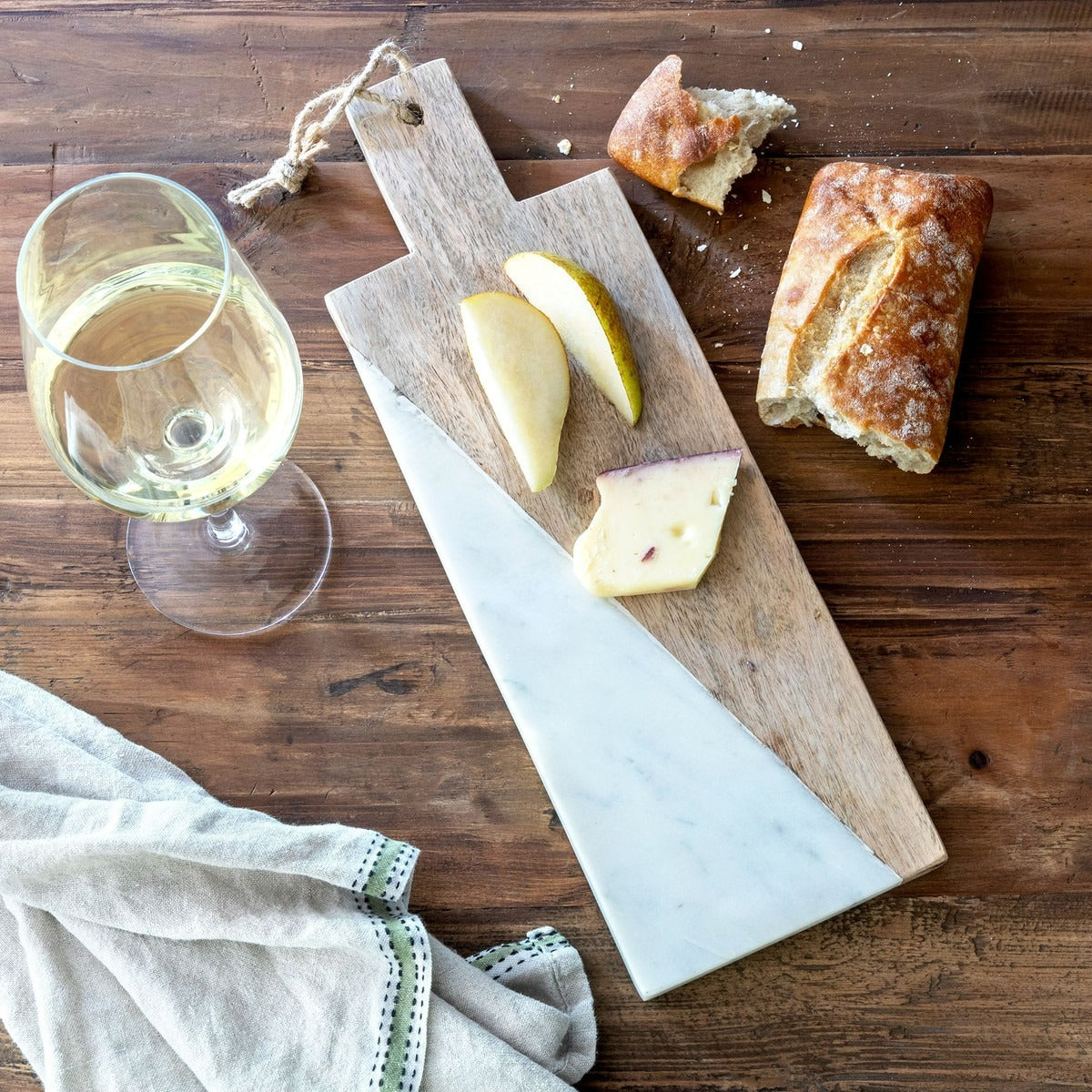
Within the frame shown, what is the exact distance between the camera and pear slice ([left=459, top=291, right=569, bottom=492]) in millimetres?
1150

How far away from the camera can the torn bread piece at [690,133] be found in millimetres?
1193

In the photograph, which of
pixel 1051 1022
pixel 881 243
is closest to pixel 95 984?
pixel 1051 1022

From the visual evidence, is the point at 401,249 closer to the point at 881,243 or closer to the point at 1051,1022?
the point at 881,243

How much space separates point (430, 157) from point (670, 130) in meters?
0.28

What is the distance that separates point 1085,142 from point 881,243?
0.35 metres

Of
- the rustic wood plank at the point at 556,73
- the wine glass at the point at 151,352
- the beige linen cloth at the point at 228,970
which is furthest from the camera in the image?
the rustic wood plank at the point at 556,73

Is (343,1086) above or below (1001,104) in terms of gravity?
below

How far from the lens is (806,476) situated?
1.21 m

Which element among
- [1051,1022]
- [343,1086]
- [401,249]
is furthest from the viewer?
[401,249]

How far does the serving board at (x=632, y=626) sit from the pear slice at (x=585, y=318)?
2cm

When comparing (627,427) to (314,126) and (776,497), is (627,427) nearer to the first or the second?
(776,497)

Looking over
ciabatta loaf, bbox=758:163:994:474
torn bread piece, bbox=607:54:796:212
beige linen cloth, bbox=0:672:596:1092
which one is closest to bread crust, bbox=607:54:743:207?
torn bread piece, bbox=607:54:796:212

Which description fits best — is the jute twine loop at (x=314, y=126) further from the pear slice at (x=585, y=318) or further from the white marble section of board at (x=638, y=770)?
the white marble section of board at (x=638, y=770)

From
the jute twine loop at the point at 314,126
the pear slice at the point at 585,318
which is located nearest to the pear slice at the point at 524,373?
the pear slice at the point at 585,318
